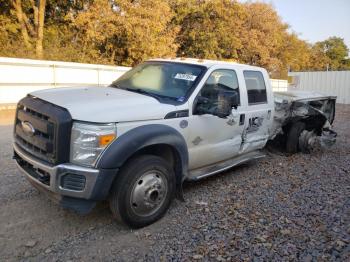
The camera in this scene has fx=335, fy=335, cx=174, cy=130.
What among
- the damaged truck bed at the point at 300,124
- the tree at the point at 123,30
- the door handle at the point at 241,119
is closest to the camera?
the door handle at the point at 241,119

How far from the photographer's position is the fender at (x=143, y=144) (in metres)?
3.37

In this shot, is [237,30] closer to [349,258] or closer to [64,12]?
[64,12]

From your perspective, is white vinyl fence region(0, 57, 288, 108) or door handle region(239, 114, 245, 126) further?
white vinyl fence region(0, 57, 288, 108)

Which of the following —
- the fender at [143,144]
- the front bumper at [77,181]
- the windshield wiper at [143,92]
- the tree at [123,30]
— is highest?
the tree at [123,30]

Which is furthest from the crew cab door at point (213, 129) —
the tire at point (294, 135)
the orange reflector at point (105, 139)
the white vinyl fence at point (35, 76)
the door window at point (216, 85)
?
the white vinyl fence at point (35, 76)

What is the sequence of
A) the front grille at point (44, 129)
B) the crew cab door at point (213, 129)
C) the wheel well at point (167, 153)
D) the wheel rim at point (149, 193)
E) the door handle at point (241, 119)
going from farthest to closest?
1. the door handle at point (241, 119)
2. the crew cab door at point (213, 129)
3. the wheel well at point (167, 153)
4. the wheel rim at point (149, 193)
5. the front grille at point (44, 129)

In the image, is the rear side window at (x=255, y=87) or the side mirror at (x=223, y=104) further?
the rear side window at (x=255, y=87)

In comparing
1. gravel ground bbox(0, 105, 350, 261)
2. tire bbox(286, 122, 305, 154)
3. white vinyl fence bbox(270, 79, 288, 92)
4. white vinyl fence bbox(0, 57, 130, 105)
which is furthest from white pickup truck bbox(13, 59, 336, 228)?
white vinyl fence bbox(270, 79, 288, 92)

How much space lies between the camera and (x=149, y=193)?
3807mm

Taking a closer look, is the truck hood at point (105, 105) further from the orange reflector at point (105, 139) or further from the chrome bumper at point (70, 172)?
the chrome bumper at point (70, 172)

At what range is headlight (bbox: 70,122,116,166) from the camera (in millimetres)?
3316

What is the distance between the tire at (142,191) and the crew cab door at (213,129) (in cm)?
65

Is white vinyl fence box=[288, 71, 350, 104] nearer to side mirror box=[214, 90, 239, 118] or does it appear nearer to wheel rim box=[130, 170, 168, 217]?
side mirror box=[214, 90, 239, 118]

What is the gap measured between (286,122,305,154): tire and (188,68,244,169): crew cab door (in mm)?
2434
